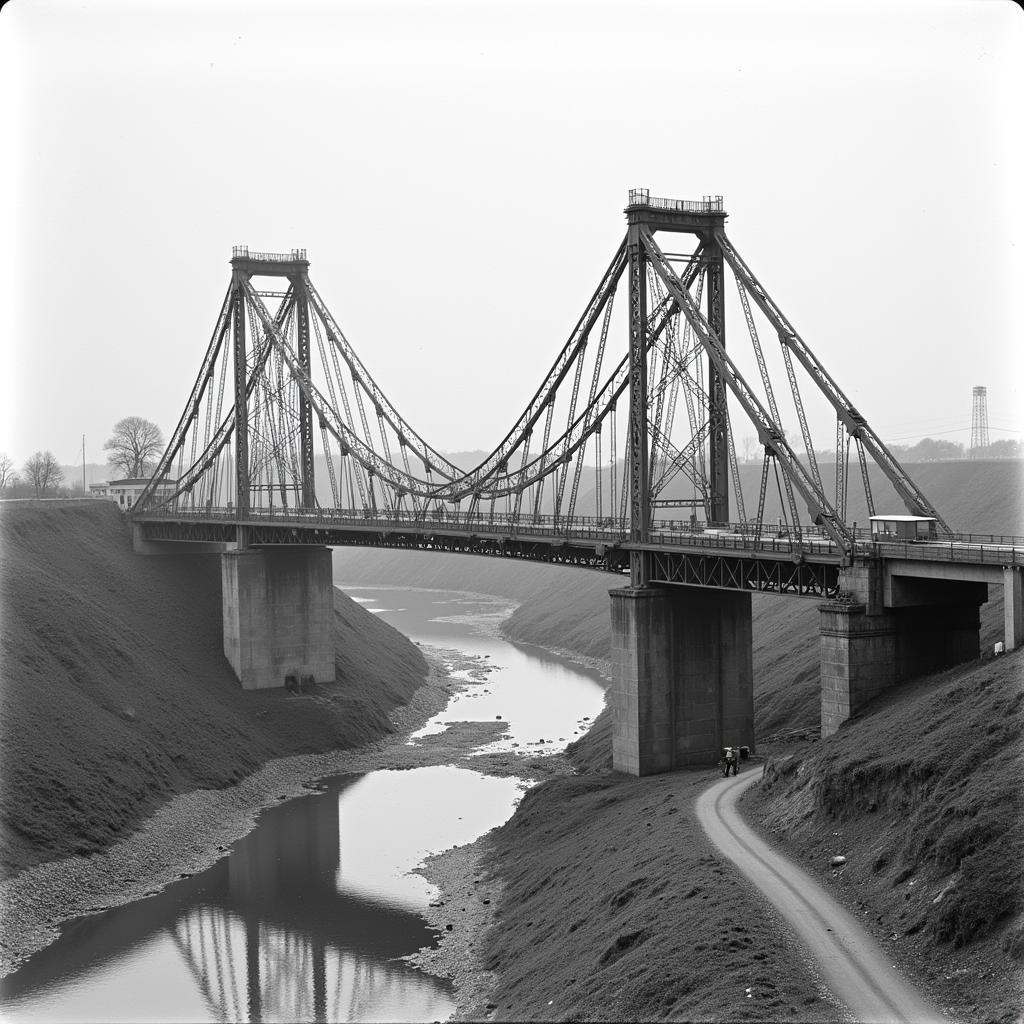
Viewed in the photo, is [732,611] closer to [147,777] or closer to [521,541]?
[521,541]

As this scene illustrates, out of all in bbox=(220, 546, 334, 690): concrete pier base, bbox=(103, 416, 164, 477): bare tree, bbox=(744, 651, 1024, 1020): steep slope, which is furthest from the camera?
bbox=(103, 416, 164, 477): bare tree

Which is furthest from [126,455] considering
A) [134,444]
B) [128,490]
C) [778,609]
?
[778,609]

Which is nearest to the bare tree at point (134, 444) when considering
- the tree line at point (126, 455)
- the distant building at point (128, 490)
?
the tree line at point (126, 455)

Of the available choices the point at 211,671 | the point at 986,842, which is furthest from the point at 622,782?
the point at 211,671

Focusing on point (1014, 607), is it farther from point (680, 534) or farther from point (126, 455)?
point (126, 455)

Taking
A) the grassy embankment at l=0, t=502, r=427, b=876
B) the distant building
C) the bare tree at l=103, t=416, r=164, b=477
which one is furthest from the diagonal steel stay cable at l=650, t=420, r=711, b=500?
the bare tree at l=103, t=416, r=164, b=477

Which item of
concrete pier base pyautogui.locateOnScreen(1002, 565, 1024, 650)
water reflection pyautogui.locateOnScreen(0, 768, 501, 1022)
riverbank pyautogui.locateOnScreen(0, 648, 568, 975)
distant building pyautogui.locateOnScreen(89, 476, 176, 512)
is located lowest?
water reflection pyautogui.locateOnScreen(0, 768, 501, 1022)

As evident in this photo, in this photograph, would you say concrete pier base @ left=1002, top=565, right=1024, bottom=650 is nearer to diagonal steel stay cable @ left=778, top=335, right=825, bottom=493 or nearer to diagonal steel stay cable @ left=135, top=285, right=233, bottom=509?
diagonal steel stay cable @ left=778, top=335, right=825, bottom=493
